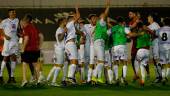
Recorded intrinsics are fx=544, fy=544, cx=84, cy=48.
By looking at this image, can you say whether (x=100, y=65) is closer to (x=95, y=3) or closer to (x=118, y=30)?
(x=118, y=30)

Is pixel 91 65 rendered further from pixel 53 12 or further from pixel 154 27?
pixel 53 12

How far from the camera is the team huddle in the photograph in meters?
17.0

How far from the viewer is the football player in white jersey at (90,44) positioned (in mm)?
17719

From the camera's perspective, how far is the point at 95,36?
17.3 meters

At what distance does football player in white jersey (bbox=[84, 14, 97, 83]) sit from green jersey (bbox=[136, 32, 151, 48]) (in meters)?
1.51

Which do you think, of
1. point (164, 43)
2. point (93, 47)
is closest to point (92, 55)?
point (93, 47)

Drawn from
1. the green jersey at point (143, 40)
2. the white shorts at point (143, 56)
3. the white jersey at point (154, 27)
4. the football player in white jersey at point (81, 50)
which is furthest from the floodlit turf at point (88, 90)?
the white jersey at point (154, 27)

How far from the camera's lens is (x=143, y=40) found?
57.6 feet

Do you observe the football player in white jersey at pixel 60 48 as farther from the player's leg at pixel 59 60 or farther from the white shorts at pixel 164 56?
the white shorts at pixel 164 56

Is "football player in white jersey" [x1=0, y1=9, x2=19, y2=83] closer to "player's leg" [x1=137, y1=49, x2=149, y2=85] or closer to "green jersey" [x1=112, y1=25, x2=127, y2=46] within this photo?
"green jersey" [x1=112, y1=25, x2=127, y2=46]

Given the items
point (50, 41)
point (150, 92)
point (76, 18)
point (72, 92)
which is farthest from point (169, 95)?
point (50, 41)

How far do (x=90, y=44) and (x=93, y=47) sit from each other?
533 mm

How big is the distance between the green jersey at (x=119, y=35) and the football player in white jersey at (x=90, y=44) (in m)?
0.72

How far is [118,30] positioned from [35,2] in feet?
47.3
